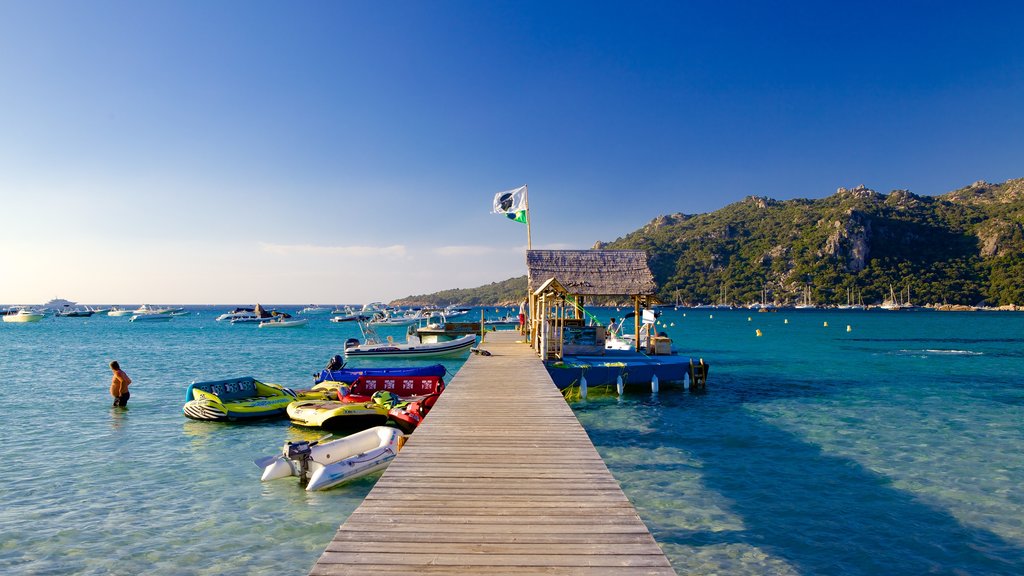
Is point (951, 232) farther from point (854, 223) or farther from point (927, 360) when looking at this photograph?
point (927, 360)

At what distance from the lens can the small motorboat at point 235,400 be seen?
59.5 feet

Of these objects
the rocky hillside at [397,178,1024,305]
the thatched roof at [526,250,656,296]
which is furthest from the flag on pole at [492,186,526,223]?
the rocky hillside at [397,178,1024,305]

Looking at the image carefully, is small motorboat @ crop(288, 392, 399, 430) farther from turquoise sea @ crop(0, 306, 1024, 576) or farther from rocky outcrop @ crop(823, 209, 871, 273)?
rocky outcrop @ crop(823, 209, 871, 273)

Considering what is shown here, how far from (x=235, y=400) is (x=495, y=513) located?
16446 mm

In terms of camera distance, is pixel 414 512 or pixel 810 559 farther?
pixel 810 559

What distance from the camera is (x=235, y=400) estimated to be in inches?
763

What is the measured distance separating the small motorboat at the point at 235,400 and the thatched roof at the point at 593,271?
1272 cm

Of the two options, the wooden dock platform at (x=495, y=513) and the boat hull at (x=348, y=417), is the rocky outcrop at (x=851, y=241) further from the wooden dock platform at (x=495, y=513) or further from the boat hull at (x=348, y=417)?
the wooden dock platform at (x=495, y=513)

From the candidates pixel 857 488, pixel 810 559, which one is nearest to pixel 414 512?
pixel 810 559

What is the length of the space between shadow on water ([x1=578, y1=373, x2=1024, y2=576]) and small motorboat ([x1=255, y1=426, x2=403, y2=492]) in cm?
588

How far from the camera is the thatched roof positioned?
27.3 m

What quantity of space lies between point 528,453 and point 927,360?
41.0 m

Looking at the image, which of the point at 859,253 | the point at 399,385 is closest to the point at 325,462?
the point at 399,385

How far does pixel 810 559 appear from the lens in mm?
8523
